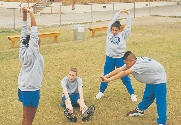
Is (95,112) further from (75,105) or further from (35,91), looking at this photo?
(35,91)

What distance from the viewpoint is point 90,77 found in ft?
32.3

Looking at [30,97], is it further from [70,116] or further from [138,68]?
[138,68]

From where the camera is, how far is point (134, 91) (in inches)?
335

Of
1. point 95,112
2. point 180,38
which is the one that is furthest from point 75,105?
point 180,38

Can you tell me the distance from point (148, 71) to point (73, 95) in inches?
75.6

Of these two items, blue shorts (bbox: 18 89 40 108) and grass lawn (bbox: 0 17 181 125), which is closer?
blue shorts (bbox: 18 89 40 108)

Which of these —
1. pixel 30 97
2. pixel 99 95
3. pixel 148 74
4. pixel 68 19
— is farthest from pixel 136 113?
pixel 68 19

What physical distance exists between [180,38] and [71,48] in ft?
17.0

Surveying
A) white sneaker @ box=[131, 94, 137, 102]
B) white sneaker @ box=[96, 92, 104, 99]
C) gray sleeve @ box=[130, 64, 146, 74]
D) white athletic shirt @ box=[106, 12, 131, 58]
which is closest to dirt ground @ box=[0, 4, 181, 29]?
white sneaker @ box=[96, 92, 104, 99]

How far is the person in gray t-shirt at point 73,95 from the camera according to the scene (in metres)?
6.68

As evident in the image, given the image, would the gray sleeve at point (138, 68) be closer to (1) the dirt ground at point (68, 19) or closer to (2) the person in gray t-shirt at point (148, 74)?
(2) the person in gray t-shirt at point (148, 74)

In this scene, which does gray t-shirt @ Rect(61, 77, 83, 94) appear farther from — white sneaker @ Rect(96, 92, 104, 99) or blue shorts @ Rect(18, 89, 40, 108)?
blue shorts @ Rect(18, 89, 40, 108)

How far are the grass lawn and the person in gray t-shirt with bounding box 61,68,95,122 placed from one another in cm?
14

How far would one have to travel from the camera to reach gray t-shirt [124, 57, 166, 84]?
5.86 m
